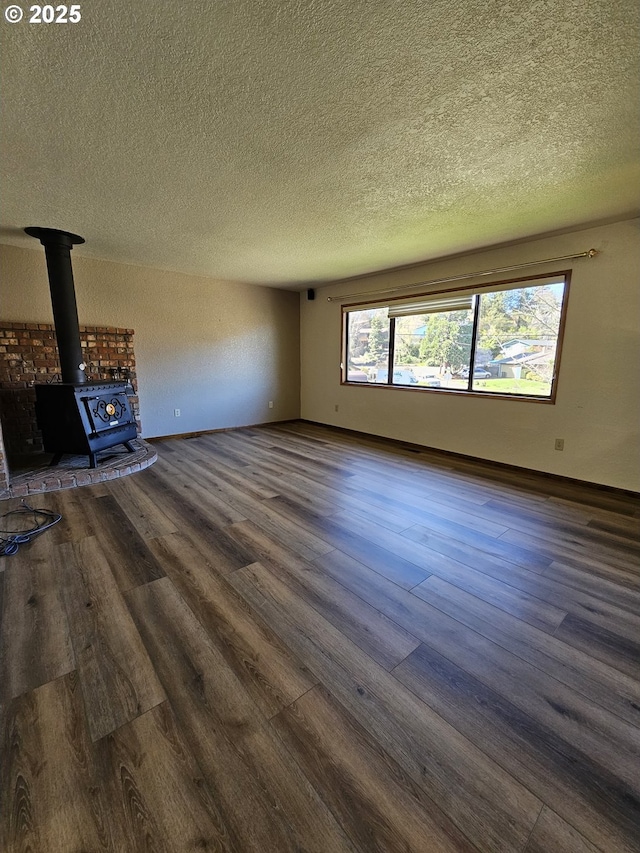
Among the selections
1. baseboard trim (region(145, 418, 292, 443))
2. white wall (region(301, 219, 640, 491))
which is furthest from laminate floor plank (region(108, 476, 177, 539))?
white wall (region(301, 219, 640, 491))

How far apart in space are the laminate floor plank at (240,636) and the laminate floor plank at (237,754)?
4 centimetres

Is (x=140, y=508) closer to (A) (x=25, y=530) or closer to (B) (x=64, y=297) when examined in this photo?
(A) (x=25, y=530)

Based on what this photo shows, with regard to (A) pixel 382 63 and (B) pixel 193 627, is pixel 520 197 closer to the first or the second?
(A) pixel 382 63

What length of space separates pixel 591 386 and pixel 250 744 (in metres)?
3.72

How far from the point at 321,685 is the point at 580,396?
340cm

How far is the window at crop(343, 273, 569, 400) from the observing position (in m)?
3.42

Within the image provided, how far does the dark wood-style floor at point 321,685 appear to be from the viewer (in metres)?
0.88

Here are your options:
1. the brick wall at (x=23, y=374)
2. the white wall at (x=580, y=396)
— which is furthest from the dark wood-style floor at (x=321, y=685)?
the brick wall at (x=23, y=374)

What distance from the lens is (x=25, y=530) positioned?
2.35 metres

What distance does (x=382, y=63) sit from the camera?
53.9 inches

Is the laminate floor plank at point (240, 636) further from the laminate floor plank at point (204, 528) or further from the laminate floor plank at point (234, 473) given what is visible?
the laminate floor plank at point (234, 473)

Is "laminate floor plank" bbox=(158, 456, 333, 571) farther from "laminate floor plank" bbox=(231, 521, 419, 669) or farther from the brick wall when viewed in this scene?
the brick wall

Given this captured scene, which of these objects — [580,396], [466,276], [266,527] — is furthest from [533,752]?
[466,276]

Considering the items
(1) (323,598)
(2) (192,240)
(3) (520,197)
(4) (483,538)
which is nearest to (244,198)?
(2) (192,240)
